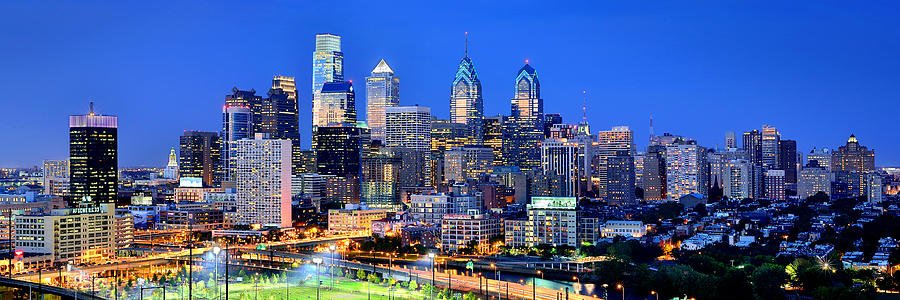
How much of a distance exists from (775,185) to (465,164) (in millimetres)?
54299

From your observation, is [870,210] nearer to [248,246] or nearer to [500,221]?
[500,221]

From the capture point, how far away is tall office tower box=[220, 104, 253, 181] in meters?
166

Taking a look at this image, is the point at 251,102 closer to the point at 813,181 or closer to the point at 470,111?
the point at 470,111

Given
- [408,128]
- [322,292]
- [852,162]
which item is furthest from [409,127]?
[322,292]

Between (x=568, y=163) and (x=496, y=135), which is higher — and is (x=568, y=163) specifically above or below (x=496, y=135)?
below

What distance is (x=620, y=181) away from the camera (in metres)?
154

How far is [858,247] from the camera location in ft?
249

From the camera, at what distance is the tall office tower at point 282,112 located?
17965cm

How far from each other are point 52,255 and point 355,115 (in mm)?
128574

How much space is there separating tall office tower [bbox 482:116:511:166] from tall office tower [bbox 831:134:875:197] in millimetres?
58084

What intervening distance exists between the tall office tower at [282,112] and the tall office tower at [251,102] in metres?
0.62

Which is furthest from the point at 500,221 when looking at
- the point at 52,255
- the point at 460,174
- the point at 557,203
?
the point at 460,174

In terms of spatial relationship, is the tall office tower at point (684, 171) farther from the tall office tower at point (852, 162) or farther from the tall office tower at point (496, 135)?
the tall office tower at point (496, 135)

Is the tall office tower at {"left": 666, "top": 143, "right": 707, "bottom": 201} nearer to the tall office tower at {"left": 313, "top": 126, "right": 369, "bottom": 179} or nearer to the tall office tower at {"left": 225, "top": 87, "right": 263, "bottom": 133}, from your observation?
the tall office tower at {"left": 313, "top": 126, "right": 369, "bottom": 179}
